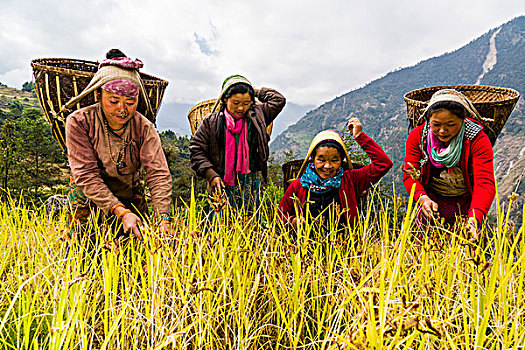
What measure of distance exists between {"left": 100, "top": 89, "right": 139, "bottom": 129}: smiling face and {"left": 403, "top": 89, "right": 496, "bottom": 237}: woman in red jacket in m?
1.58

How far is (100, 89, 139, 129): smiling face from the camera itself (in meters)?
1.93

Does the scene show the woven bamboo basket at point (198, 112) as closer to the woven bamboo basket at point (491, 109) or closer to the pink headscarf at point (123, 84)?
the pink headscarf at point (123, 84)

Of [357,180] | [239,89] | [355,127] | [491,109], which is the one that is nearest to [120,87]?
[239,89]

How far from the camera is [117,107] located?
1.94 m

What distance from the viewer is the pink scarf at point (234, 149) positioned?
2703mm

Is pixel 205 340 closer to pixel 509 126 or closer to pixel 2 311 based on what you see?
pixel 2 311

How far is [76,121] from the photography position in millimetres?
1959

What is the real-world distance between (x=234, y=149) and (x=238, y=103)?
36cm

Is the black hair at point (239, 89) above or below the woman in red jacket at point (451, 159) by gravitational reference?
above

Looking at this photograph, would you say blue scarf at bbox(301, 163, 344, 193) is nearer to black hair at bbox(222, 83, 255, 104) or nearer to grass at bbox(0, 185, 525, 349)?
grass at bbox(0, 185, 525, 349)

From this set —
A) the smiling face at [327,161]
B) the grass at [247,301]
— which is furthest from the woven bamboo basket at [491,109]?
the grass at [247,301]

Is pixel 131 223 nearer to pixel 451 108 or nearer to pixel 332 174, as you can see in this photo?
pixel 332 174

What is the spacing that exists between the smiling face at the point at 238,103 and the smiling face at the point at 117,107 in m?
0.82

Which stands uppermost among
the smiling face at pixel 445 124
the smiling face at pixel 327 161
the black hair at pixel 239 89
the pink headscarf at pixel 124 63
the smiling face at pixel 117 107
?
the pink headscarf at pixel 124 63
